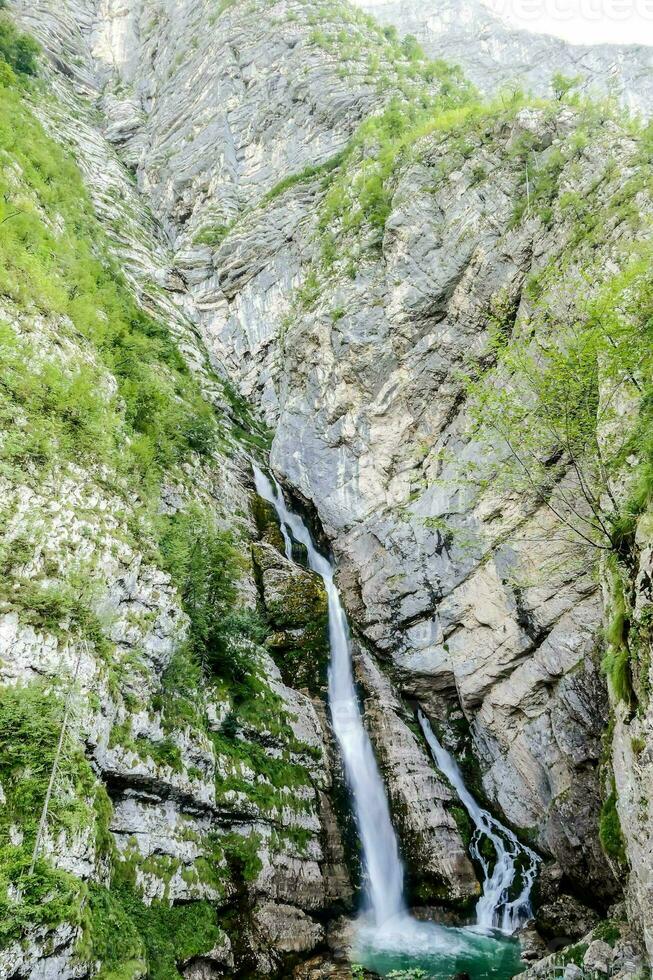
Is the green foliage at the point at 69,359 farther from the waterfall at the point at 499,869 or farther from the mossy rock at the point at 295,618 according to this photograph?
the waterfall at the point at 499,869

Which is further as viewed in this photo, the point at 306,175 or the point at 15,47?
the point at 306,175

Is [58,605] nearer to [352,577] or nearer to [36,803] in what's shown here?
[36,803]

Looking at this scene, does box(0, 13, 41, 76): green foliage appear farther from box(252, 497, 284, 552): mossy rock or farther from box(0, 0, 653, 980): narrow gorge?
box(252, 497, 284, 552): mossy rock

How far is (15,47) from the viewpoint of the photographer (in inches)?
1278

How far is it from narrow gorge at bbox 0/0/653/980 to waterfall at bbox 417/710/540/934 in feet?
0.28

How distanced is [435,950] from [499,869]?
3.29 meters

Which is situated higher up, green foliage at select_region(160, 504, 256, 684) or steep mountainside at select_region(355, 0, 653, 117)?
steep mountainside at select_region(355, 0, 653, 117)

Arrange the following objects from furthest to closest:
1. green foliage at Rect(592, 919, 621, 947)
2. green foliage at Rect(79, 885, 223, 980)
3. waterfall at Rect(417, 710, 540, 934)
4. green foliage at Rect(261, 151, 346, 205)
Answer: green foliage at Rect(261, 151, 346, 205), waterfall at Rect(417, 710, 540, 934), green foliage at Rect(592, 919, 621, 947), green foliage at Rect(79, 885, 223, 980)

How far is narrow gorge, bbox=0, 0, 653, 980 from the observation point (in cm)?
966

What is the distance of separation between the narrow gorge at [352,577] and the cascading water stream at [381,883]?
0.35 feet

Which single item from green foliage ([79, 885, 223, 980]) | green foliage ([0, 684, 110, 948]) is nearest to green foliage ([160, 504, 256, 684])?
green foliage ([0, 684, 110, 948])

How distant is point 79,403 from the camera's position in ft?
46.6

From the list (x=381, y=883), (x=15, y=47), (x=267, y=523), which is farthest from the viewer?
(x=15, y=47)

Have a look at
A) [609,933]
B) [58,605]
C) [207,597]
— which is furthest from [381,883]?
[58,605]
